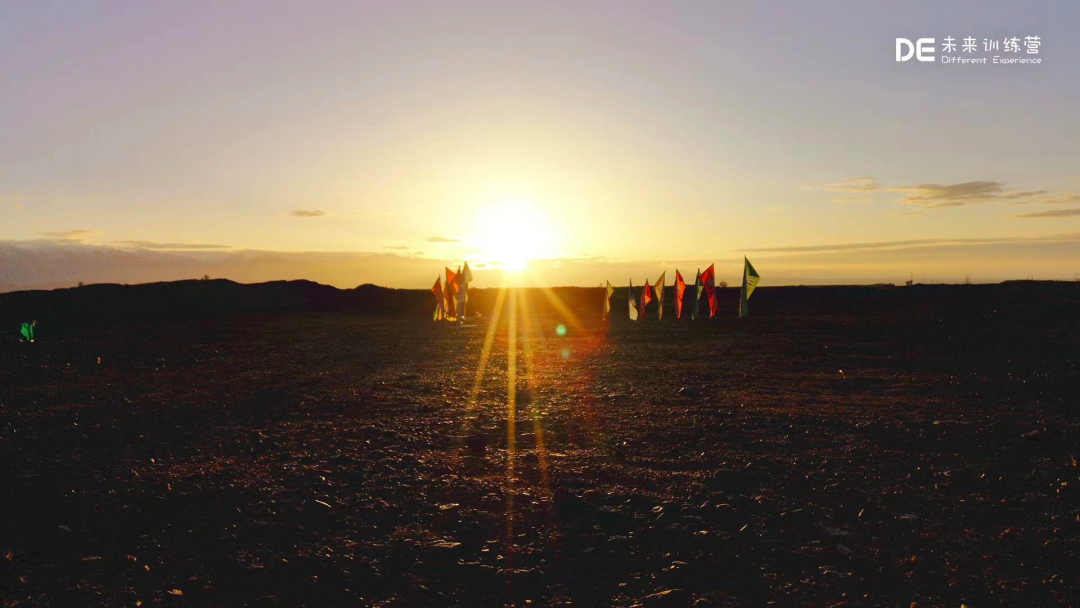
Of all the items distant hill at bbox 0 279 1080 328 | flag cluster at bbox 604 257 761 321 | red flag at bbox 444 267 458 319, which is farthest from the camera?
distant hill at bbox 0 279 1080 328

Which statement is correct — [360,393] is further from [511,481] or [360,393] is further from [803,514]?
[803,514]

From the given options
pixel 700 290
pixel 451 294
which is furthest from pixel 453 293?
pixel 700 290

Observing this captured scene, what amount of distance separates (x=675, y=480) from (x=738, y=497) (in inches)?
37.9

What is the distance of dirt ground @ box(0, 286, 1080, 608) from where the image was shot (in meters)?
5.83

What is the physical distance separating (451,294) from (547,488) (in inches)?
1326

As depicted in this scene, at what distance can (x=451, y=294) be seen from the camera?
41406mm

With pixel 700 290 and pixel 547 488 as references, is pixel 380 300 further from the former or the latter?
pixel 547 488

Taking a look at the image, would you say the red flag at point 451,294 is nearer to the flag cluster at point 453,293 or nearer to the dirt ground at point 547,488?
the flag cluster at point 453,293

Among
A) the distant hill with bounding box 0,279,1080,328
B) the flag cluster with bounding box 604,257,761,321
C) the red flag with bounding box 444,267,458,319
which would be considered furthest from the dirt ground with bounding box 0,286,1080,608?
the distant hill with bounding box 0,279,1080,328

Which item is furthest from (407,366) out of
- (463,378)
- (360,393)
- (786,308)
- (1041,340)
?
(786,308)

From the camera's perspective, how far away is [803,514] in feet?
23.8

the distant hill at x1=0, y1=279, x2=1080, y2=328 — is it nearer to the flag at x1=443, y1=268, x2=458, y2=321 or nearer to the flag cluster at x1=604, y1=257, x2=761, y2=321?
the flag cluster at x1=604, y1=257, x2=761, y2=321

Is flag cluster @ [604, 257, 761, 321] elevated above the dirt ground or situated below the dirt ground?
above

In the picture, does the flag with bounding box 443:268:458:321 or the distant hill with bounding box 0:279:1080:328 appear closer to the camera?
the flag with bounding box 443:268:458:321
